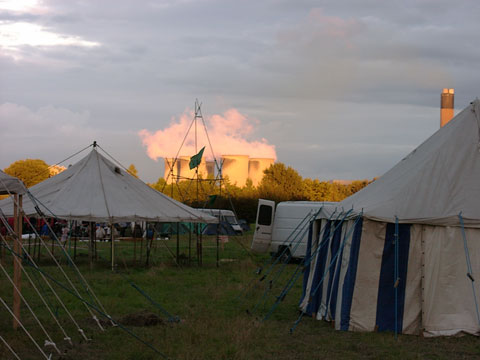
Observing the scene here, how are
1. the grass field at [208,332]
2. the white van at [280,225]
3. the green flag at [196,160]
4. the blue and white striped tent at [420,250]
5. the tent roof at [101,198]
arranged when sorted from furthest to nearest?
the green flag at [196,160] < the white van at [280,225] < the tent roof at [101,198] < the blue and white striped tent at [420,250] < the grass field at [208,332]

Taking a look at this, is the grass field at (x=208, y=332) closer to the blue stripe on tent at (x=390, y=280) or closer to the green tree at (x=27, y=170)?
the blue stripe on tent at (x=390, y=280)

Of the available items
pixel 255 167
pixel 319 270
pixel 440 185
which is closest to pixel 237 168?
pixel 255 167

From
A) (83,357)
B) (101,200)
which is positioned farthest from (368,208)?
(101,200)

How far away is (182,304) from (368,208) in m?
4.51

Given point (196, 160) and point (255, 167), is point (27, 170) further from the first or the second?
point (196, 160)

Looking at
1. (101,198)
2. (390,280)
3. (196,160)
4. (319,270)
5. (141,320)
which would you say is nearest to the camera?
(390,280)

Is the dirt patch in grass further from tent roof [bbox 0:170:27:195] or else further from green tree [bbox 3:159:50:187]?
green tree [bbox 3:159:50:187]

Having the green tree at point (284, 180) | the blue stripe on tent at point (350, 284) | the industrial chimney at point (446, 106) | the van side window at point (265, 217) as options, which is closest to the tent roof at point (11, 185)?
the blue stripe on tent at point (350, 284)

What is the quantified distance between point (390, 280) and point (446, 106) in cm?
766

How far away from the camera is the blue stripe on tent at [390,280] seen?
9.88 m

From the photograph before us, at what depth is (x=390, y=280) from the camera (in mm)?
9977

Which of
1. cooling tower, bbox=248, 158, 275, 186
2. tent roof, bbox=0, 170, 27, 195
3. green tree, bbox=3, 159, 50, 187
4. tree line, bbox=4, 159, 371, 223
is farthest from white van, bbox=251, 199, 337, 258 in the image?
cooling tower, bbox=248, 158, 275, 186

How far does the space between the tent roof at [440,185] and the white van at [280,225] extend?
1031 cm

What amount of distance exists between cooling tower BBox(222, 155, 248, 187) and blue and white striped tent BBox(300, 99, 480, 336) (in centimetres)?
8621
